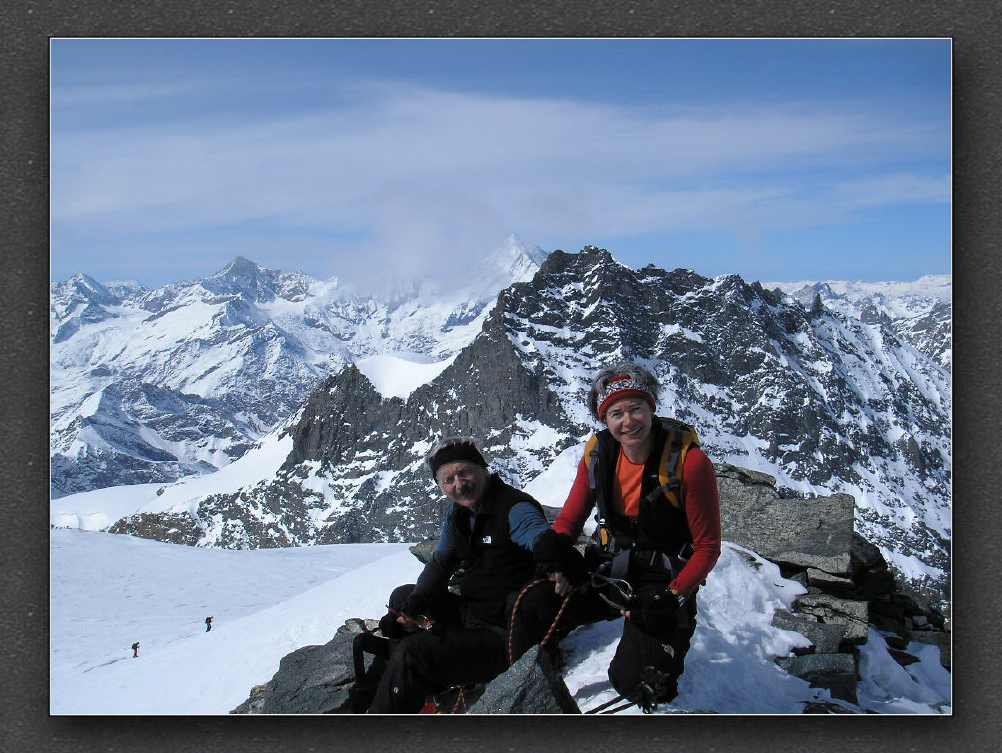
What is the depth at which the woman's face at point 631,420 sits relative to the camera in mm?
3463

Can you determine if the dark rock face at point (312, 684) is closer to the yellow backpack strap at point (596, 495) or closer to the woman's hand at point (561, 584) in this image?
the woman's hand at point (561, 584)

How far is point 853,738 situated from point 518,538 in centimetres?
196

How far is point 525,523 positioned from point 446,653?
64cm

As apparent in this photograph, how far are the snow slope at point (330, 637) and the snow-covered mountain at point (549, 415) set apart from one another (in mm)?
747

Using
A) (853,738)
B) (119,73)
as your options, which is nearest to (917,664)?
(853,738)

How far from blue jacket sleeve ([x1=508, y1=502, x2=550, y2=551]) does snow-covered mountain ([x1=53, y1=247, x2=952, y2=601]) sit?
1.37 metres

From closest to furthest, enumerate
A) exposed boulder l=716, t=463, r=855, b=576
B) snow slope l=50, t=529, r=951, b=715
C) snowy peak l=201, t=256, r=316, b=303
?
snow slope l=50, t=529, r=951, b=715
exposed boulder l=716, t=463, r=855, b=576
snowy peak l=201, t=256, r=316, b=303

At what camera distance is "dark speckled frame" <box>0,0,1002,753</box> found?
13.0 ft

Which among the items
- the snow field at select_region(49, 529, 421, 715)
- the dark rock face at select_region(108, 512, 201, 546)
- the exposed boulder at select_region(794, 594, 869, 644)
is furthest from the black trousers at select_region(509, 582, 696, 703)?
the dark rock face at select_region(108, 512, 201, 546)

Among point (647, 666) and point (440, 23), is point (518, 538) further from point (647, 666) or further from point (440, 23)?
point (440, 23)

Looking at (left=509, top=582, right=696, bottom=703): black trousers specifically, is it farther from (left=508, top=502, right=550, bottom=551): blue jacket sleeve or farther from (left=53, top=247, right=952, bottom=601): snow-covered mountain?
(left=53, top=247, right=952, bottom=601): snow-covered mountain

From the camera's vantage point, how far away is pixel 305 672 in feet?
13.2

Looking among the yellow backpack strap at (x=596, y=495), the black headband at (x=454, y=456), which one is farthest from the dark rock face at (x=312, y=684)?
the yellow backpack strap at (x=596, y=495)

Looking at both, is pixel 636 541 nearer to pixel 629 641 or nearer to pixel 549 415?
pixel 629 641
